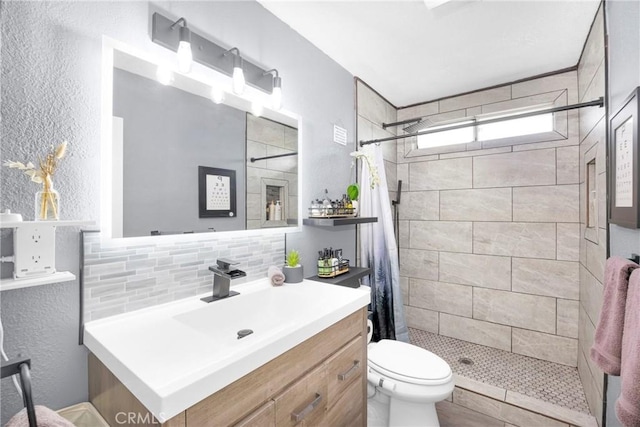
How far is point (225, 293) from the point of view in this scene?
1.34 meters

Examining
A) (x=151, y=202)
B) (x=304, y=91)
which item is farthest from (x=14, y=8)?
(x=304, y=91)

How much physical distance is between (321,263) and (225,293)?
698mm

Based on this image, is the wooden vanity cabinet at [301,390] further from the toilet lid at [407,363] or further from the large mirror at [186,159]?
the large mirror at [186,159]

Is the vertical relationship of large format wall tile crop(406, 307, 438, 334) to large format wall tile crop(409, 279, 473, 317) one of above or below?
below

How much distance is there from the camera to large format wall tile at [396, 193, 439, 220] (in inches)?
114

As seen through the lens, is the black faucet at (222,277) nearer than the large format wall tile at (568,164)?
Yes

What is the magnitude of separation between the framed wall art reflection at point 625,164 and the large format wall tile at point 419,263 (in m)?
1.63

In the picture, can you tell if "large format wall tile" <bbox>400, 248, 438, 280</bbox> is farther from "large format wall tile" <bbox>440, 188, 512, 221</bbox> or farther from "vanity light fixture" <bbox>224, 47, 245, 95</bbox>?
"vanity light fixture" <bbox>224, 47, 245, 95</bbox>

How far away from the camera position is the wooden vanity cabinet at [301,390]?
0.76 m

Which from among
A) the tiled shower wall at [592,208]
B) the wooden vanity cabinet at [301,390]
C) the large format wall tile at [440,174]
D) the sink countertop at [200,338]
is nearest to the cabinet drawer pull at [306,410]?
the wooden vanity cabinet at [301,390]

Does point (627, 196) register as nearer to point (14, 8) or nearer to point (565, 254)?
point (565, 254)

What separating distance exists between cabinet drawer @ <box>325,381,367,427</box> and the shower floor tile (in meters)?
1.21

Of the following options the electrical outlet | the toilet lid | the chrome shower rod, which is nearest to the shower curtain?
the chrome shower rod

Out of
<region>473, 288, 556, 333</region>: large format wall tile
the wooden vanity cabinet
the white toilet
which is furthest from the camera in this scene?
<region>473, 288, 556, 333</region>: large format wall tile
